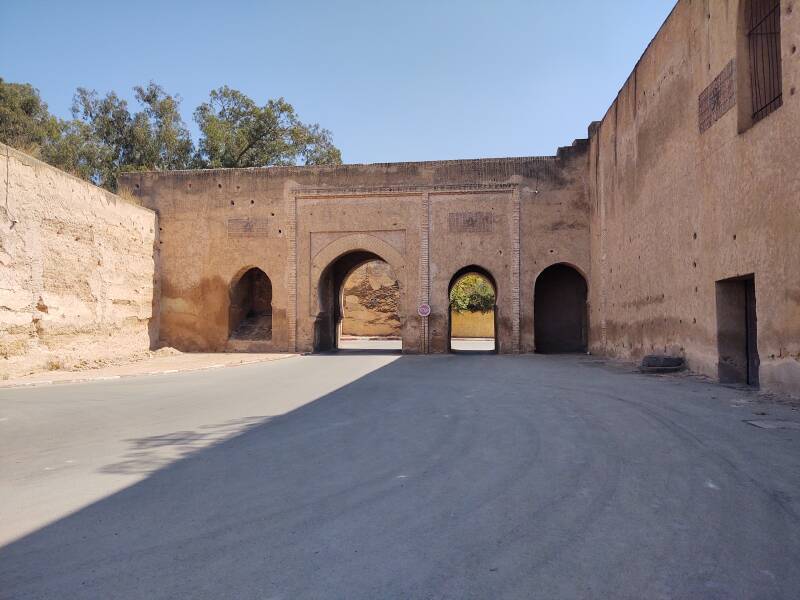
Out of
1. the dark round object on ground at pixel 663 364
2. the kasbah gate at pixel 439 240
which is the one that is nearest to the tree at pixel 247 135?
the kasbah gate at pixel 439 240

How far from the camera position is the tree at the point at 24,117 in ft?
90.7

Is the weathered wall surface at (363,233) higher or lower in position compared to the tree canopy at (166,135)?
lower

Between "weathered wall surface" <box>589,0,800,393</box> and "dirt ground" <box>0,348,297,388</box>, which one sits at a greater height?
"weathered wall surface" <box>589,0,800,393</box>

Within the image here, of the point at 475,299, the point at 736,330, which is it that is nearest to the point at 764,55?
the point at 736,330

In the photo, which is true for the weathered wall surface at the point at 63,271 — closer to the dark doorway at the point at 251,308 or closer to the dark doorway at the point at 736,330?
the dark doorway at the point at 251,308

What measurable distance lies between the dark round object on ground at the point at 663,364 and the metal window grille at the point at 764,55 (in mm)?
4170

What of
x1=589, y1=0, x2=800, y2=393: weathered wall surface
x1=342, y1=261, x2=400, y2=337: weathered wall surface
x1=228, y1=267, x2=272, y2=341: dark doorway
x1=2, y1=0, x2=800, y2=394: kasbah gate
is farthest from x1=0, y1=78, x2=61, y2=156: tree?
x1=589, y1=0, x2=800, y2=393: weathered wall surface

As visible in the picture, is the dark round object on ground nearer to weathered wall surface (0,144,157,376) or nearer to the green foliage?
weathered wall surface (0,144,157,376)

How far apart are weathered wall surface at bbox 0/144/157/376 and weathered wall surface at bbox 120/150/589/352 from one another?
2016 millimetres

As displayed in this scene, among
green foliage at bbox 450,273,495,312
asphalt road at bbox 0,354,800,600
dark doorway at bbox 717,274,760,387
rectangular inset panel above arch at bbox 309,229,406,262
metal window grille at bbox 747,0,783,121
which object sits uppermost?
metal window grille at bbox 747,0,783,121

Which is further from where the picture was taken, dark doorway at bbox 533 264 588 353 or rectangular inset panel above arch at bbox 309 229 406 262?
dark doorway at bbox 533 264 588 353

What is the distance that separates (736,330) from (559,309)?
10.3 meters

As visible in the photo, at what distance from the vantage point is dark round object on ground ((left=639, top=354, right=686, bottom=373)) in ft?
34.1

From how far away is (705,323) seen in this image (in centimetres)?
942
